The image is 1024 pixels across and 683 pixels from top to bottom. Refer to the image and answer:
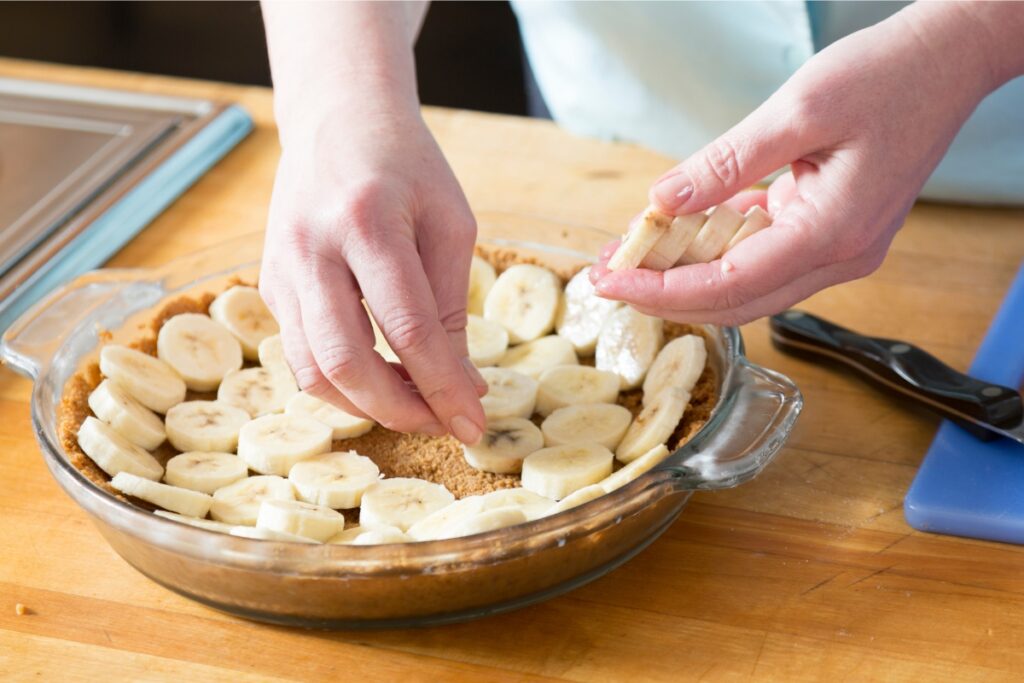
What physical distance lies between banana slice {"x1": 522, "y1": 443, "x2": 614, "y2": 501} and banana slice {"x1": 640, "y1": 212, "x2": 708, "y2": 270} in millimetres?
208

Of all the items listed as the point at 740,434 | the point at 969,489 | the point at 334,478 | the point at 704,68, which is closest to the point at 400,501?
the point at 334,478

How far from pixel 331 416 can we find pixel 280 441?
0.07m

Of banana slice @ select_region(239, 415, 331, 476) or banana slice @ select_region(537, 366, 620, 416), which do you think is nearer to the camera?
banana slice @ select_region(239, 415, 331, 476)

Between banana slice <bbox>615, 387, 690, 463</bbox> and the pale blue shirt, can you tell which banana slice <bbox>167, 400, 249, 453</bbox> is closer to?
banana slice <bbox>615, 387, 690, 463</bbox>

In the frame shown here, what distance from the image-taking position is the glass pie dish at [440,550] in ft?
2.97

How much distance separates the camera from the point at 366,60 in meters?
1.19

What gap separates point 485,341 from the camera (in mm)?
1390

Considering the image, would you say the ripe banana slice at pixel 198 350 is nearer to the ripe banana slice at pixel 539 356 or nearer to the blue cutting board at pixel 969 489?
the ripe banana slice at pixel 539 356

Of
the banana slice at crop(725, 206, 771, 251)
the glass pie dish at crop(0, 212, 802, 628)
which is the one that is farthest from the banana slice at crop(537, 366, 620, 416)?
the banana slice at crop(725, 206, 771, 251)

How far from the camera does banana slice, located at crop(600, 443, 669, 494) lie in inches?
42.1

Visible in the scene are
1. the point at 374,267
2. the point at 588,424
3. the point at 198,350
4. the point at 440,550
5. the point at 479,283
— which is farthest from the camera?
the point at 479,283

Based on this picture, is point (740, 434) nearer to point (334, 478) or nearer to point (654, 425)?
point (654, 425)

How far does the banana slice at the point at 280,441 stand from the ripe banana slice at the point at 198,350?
0.13m

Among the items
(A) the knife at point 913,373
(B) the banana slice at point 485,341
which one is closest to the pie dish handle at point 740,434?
(A) the knife at point 913,373
